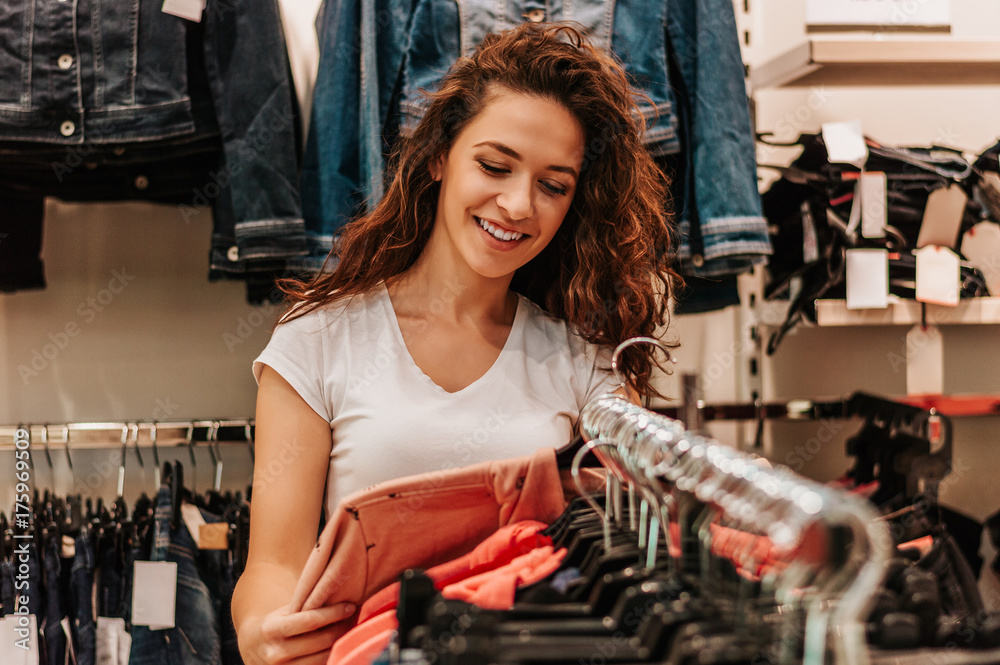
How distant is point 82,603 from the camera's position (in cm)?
131

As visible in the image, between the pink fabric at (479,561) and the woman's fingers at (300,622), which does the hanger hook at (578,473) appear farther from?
the woman's fingers at (300,622)

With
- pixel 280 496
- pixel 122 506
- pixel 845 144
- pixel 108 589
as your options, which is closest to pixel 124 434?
pixel 122 506

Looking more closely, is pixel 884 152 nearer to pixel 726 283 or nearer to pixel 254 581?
pixel 726 283

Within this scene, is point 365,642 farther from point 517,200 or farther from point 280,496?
point 517,200

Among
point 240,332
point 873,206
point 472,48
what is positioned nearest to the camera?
point 472,48

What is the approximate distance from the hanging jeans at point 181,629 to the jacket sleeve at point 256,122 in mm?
547

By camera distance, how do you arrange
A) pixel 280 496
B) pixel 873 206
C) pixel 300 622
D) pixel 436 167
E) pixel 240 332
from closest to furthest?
pixel 300 622, pixel 280 496, pixel 436 167, pixel 873 206, pixel 240 332

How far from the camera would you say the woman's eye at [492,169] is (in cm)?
108

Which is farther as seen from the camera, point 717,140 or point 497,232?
point 717,140

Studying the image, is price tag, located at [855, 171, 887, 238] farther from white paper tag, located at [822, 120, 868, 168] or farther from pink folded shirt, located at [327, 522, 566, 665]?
pink folded shirt, located at [327, 522, 566, 665]

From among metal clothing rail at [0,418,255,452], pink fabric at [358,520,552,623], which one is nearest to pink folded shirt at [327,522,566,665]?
pink fabric at [358,520,552,623]

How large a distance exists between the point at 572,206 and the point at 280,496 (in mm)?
678

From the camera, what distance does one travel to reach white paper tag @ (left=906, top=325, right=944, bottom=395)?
184cm

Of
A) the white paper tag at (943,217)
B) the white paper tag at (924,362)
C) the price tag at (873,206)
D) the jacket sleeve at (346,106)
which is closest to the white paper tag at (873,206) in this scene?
the price tag at (873,206)
